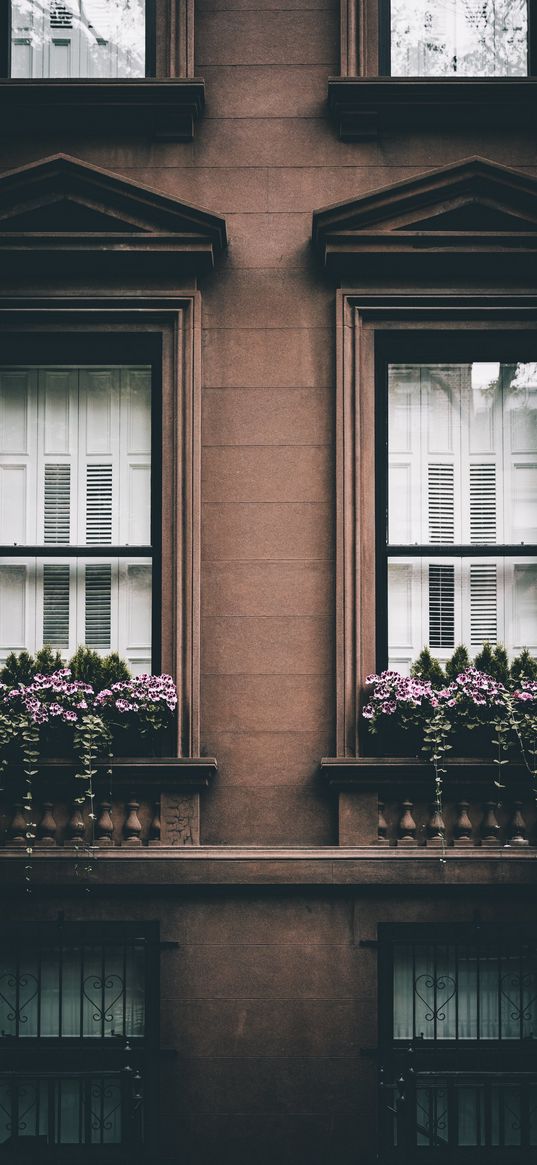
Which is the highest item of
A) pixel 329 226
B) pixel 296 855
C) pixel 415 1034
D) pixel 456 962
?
pixel 329 226

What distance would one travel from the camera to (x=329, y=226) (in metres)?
8.92

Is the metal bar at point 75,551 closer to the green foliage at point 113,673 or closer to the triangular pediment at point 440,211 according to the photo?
the green foliage at point 113,673

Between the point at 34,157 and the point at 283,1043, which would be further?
the point at 34,157

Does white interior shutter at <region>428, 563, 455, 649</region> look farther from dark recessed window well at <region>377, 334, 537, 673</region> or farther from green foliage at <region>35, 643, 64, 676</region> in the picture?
green foliage at <region>35, 643, 64, 676</region>

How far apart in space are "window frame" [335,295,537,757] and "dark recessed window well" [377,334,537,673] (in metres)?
0.18

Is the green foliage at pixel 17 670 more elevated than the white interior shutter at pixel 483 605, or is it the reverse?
the white interior shutter at pixel 483 605

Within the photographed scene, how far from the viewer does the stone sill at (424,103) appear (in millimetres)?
9047

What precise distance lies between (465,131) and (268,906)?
573 cm

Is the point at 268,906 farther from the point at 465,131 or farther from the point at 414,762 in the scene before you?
the point at 465,131

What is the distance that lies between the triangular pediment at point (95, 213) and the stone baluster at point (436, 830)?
419cm

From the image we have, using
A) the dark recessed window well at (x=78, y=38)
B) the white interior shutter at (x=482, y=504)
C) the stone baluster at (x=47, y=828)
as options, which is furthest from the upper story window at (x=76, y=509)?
the white interior shutter at (x=482, y=504)

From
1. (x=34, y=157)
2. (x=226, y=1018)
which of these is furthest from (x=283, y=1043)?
(x=34, y=157)

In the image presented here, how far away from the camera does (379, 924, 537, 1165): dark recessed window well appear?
8156mm

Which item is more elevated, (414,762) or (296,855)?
(414,762)
